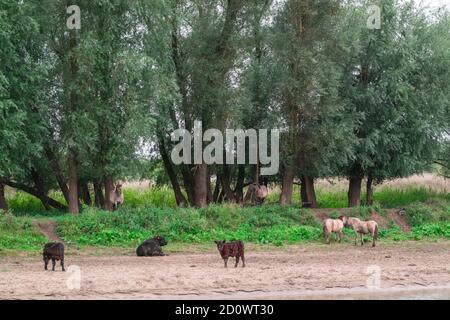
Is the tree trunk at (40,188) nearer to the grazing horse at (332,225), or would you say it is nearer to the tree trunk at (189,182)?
the tree trunk at (189,182)

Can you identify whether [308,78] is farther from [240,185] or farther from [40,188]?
[40,188]

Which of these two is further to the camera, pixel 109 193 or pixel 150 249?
pixel 109 193

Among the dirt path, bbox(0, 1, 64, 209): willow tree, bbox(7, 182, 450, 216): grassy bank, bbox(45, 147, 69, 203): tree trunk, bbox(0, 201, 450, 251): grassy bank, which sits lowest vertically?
the dirt path

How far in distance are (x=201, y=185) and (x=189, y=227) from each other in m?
6.11

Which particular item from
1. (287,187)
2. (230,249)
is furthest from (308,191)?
(230,249)

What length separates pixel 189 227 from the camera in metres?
29.7

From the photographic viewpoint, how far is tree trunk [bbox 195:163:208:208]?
35469 mm

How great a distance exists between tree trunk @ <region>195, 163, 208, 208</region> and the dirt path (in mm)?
8759

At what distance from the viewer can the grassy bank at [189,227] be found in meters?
27.8

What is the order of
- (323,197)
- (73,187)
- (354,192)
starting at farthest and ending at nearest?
(323,197)
(354,192)
(73,187)

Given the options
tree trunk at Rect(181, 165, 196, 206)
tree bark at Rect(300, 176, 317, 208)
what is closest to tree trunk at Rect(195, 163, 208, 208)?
tree trunk at Rect(181, 165, 196, 206)

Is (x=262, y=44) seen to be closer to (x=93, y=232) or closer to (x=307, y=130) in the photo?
(x=307, y=130)

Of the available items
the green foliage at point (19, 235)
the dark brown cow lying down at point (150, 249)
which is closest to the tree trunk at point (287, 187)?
the dark brown cow lying down at point (150, 249)

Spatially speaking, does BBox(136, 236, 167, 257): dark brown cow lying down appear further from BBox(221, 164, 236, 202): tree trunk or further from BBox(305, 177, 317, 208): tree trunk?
BBox(305, 177, 317, 208): tree trunk
